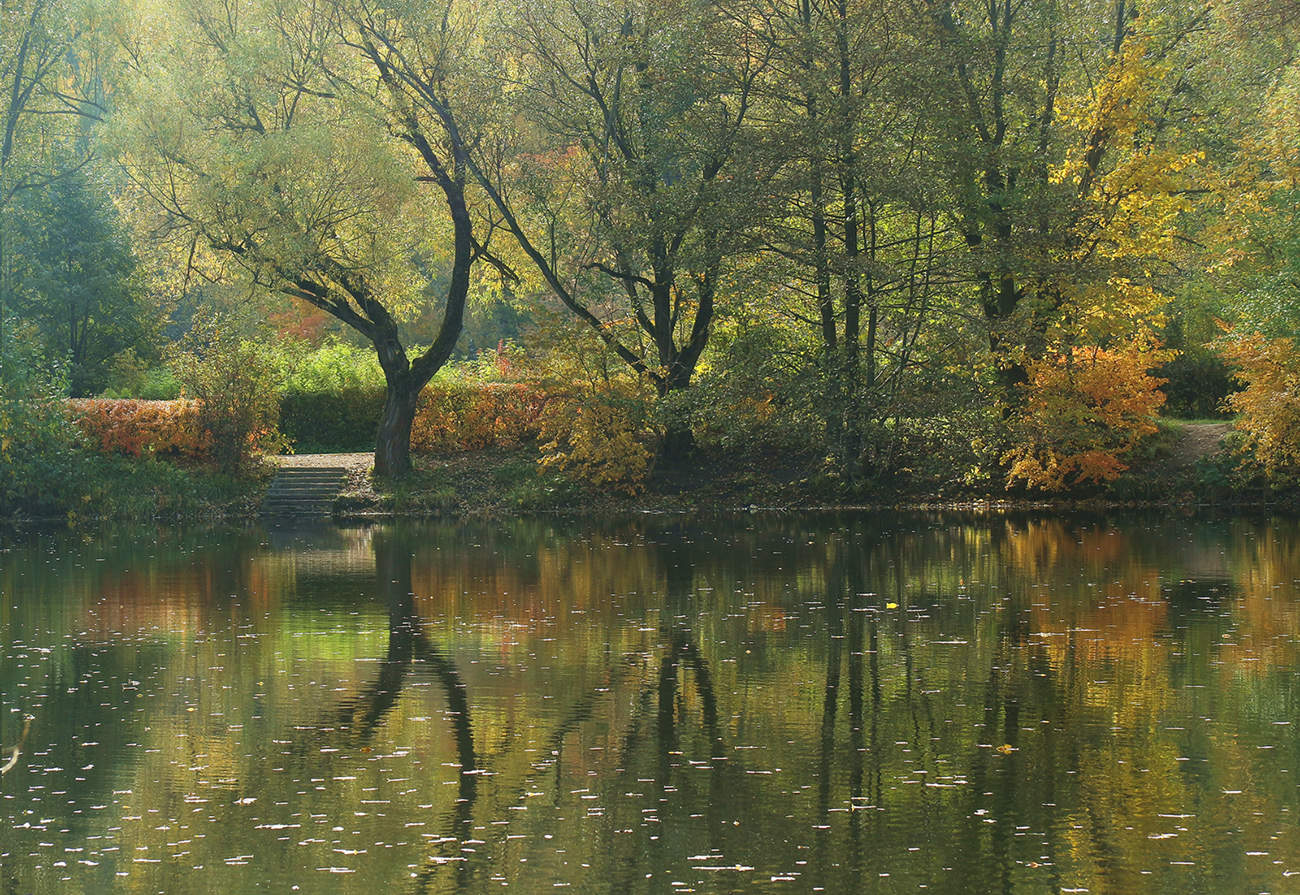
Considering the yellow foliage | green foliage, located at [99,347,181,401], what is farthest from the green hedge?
the yellow foliage

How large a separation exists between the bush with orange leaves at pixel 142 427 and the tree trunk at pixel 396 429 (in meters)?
3.82

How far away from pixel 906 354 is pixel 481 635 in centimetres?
1604

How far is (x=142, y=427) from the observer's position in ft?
105

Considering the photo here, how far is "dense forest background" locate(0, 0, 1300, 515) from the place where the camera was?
27438mm

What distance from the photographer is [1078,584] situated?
17000mm

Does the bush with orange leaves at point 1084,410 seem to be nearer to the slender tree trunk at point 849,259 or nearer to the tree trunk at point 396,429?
the slender tree trunk at point 849,259

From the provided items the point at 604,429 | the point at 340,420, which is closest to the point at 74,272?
the point at 340,420

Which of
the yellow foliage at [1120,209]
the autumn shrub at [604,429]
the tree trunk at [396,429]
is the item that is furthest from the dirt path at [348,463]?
the yellow foliage at [1120,209]

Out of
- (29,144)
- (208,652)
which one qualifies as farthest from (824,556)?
(29,144)

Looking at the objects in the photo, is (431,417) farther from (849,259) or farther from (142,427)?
(849,259)

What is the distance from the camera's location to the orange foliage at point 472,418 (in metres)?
34.2

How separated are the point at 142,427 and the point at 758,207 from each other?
14402mm

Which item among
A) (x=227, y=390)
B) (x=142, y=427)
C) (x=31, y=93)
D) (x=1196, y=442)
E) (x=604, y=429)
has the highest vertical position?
(x=31, y=93)

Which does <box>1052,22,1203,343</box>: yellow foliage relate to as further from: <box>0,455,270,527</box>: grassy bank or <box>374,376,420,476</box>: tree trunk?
<box>0,455,270,527</box>: grassy bank
